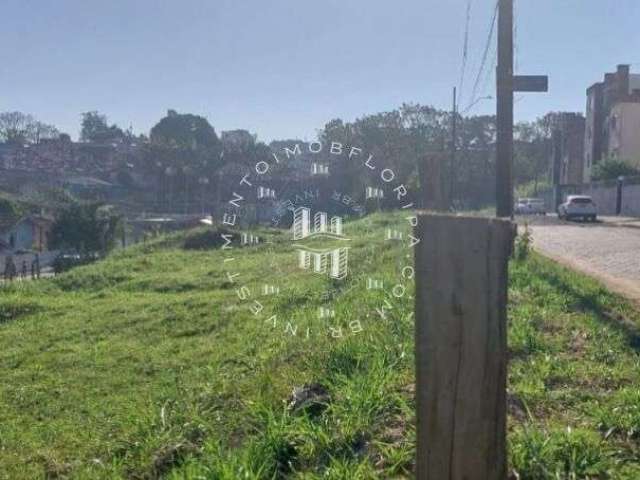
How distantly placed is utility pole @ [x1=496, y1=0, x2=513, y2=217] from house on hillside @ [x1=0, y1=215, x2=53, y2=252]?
37608 millimetres

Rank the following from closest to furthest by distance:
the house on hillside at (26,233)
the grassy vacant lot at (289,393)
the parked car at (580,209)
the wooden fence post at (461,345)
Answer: the wooden fence post at (461,345) → the grassy vacant lot at (289,393) → the parked car at (580,209) → the house on hillside at (26,233)

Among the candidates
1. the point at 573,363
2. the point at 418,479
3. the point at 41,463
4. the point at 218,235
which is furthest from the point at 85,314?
the point at 218,235

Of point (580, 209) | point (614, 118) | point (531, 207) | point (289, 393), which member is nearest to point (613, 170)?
point (531, 207)

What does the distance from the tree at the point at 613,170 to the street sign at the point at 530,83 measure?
103 ft

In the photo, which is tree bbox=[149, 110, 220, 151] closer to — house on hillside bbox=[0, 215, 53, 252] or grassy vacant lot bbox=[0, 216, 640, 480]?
house on hillside bbox=[0, 215, 53, 252]

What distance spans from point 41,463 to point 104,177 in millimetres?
47467

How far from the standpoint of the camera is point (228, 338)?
25.3ft

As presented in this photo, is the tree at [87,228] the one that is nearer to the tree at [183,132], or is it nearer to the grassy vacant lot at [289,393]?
the tree at [183,132]

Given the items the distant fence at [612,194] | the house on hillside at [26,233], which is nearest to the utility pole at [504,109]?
the distant fence at [612,194]

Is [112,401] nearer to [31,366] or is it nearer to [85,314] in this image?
[31,366]

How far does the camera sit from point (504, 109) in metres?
8.70

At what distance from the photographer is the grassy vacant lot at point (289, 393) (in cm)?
297

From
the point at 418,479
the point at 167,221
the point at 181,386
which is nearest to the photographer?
the point at 418,479

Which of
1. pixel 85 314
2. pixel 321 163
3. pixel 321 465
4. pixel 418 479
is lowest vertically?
pixel 85 314
